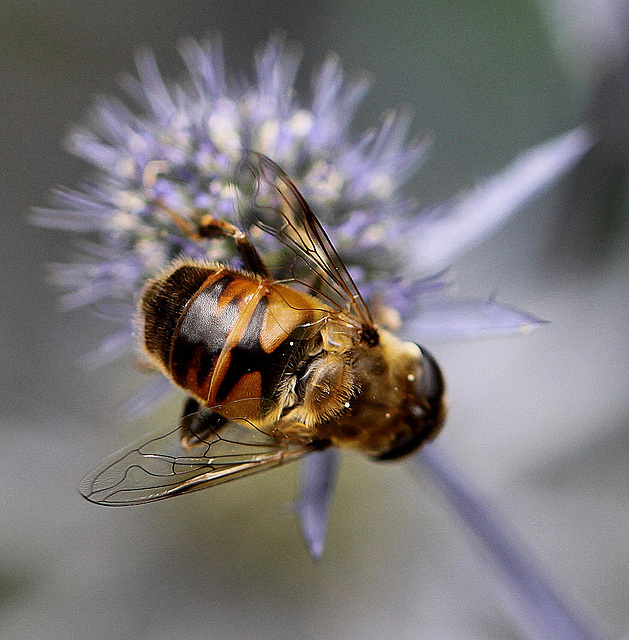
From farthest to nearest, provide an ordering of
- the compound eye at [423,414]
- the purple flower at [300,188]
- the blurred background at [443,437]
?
the blurred background at [443,437] → the purple flower at [300,188] → the compound eye at [423,414]

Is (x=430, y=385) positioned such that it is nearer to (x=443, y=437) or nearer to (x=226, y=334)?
(x=226, y=334)

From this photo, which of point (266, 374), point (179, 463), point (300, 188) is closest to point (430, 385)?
point (266, 374)

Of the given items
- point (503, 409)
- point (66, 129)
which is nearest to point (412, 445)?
point (503, 409)

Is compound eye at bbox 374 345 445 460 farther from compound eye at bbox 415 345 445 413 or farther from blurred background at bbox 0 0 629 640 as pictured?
blurred background at bbox 0 0 629 640

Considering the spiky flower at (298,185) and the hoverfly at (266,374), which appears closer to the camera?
the hoverfly at (266,374)

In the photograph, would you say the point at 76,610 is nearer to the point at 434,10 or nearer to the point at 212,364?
the point at 212,364

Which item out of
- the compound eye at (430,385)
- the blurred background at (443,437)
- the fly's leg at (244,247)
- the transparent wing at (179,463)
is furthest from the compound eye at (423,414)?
the blurred background at (443,437)

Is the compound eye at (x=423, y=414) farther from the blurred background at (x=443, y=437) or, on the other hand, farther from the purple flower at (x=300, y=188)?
the blurred background at (x=443, y=437)
